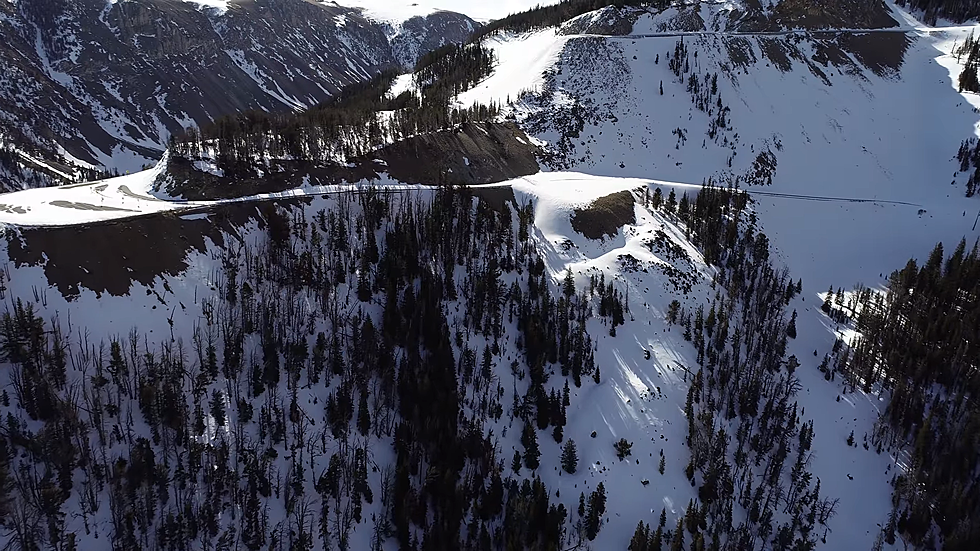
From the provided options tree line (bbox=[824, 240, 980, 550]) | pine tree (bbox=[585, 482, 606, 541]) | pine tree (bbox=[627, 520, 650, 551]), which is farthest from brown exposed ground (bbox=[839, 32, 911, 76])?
pine tree (bbox=[627, 520, 650, 551])

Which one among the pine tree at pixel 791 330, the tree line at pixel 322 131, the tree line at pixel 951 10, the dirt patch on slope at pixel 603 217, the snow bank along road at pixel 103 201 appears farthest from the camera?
the tree line at pixel 951 10

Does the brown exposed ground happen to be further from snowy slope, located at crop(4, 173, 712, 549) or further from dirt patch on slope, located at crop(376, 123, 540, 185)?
dirt patch on slope, located at crop(376, 123, 540, 185)

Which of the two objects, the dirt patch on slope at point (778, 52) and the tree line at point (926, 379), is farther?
the dirt patch on slope at point (778, 52)

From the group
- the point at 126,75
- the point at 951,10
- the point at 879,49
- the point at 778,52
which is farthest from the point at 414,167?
the point at 126,75

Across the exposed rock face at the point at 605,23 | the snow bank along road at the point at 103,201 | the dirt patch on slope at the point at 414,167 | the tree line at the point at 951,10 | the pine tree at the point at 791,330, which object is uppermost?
the tree line at the point at 951,10

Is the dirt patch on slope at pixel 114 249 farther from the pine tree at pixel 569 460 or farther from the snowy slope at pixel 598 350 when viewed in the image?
the pine tree at pixel 569 460

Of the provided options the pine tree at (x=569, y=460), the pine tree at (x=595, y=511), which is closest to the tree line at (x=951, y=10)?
the pine tree at (x=569, y=460)

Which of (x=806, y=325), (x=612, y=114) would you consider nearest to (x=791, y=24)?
(x=612, y=114)

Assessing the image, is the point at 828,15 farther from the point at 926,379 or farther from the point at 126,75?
the point at 126,75
